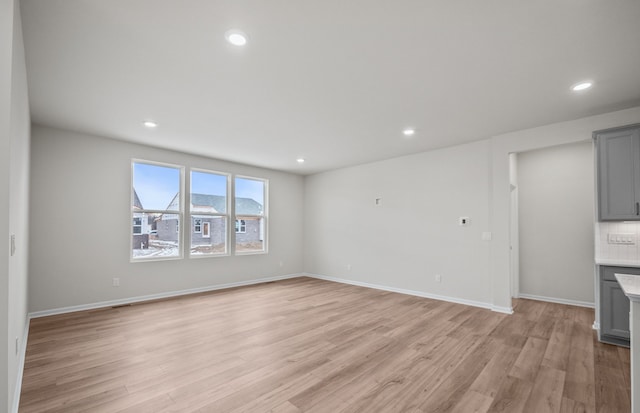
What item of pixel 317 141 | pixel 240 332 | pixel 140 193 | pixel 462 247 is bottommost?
pixel 240 332

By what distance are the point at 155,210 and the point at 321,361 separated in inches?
161

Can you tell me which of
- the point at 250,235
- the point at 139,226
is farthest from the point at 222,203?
the point at 139,226

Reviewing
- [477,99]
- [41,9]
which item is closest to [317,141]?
[477,99]

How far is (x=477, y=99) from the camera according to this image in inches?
128

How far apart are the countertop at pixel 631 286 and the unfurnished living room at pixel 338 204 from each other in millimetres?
93

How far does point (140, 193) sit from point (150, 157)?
2.16 ft

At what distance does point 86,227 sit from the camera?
447 cm

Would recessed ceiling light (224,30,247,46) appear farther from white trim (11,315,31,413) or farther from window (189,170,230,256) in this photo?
window (189,170,230,256)

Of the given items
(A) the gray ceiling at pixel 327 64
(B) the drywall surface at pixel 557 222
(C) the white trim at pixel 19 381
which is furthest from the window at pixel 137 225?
(B) the drywall surface at pixel 557 222

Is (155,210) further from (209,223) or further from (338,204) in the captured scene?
(338,204)

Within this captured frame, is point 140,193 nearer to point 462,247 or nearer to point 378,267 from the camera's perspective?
point 378,267

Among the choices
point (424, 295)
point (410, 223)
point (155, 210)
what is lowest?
point (424, 295)

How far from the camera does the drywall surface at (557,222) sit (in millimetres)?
4734

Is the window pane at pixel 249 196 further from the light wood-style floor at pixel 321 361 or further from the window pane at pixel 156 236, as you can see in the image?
the light wood-style floor at pixel 321 361
